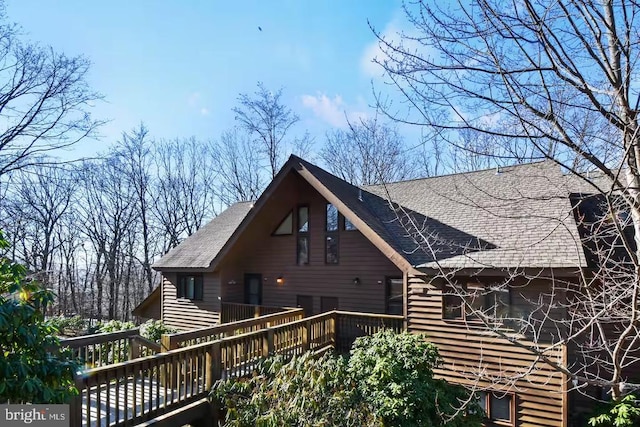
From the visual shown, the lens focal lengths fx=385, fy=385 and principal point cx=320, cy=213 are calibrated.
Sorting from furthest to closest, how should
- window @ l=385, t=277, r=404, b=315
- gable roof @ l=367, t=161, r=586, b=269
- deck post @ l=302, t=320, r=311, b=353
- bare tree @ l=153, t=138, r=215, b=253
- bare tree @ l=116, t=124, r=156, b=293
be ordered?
bare tree @ l=153, t=138, r=215, b=253, bare tree @ l=116, t=124, r=156, b=293, window @ l=385, t=277, r=404, b=315, deck post @ l=302, t=320, r=311, b=353, gable roof @ l=367, t=161, r=586, b=269

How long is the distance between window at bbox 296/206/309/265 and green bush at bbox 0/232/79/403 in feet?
29.1

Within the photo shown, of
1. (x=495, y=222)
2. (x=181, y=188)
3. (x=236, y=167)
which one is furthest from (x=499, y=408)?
(x=181, y=188)

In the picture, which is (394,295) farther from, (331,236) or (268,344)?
(268,344)

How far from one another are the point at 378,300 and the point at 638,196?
7.54 m

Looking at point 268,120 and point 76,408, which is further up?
point 268,120

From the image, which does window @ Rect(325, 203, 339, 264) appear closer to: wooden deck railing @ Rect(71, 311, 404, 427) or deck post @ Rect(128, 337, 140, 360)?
wooden deck railing @ Rect(71, 311, 404, 427)

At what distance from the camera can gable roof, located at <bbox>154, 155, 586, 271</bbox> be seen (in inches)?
310

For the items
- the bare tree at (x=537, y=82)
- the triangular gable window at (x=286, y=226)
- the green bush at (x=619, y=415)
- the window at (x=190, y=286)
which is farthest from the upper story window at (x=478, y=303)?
the window at (x=190, y=286)

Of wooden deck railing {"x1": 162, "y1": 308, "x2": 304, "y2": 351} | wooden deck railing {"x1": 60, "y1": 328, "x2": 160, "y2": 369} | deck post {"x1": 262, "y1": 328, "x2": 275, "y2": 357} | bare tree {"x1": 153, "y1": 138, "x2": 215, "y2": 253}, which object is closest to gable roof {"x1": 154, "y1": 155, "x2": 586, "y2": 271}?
wooden deck railing {"x1": 162, "y1": 308, "x2": 304, "y2": 351}

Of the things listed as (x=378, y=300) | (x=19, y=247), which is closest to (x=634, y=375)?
(x=378, y=300)

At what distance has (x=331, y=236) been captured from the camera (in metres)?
11.7

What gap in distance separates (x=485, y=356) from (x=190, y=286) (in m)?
10.2

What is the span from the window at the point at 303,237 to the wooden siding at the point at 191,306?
314 centimetres

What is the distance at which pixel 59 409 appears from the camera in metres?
3.98
